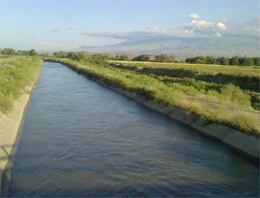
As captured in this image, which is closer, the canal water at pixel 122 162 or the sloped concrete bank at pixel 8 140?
the canal water at pixel 122 162

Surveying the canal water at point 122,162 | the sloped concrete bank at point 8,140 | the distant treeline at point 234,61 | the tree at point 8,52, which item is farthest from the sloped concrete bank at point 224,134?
the tree at point 8,52

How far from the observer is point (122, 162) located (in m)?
9.02

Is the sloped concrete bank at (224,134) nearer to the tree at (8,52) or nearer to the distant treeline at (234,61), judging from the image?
the distant treeline at (234,61)

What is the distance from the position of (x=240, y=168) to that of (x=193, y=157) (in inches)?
72.6

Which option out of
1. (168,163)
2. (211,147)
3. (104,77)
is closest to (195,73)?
(104,77)

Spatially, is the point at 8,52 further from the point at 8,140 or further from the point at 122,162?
the point at 122,162

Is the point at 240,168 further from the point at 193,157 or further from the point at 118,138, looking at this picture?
the point at 118,138

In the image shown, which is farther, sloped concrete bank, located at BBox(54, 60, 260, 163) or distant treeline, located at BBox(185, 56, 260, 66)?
distant treeline, located at BBox(185, 56, 260, 66)

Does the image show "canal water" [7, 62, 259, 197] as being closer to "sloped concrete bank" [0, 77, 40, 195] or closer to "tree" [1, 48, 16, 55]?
"sloped concrete bank" [0, 77, 40, 195]

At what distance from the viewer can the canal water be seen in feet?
23.9

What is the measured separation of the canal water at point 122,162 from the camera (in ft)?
23.9

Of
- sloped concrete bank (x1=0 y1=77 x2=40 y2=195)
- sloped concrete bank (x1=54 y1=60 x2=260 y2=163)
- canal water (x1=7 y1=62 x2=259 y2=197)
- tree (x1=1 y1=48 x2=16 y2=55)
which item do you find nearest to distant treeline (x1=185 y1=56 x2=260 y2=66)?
sloped concrete bank (x1=54 y1=60 x2=260 y2=163)

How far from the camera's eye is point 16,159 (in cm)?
911

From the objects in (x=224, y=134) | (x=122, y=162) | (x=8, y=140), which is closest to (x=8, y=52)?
(x=8, y=140)
